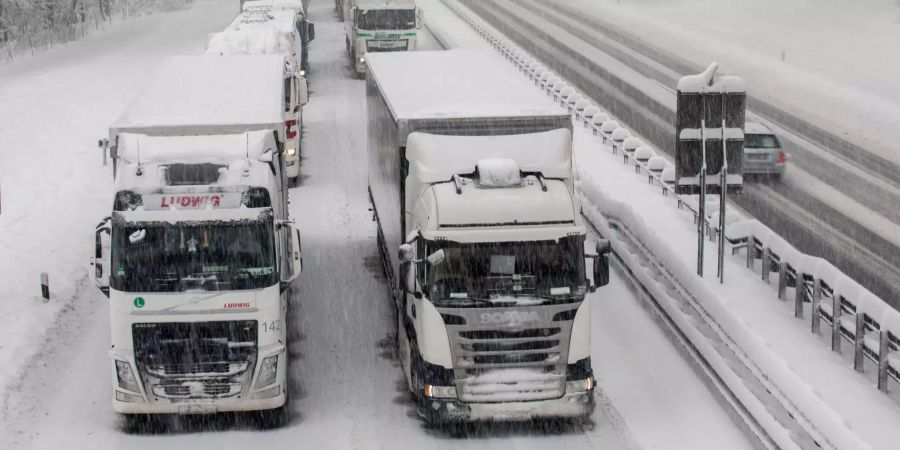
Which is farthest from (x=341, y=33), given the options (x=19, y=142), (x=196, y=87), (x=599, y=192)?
(x=196, y=87)

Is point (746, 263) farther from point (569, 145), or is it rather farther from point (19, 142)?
point (19, 142)

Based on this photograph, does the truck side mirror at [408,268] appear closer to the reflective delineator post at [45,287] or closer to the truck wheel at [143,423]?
the truck wheel at [143,423]

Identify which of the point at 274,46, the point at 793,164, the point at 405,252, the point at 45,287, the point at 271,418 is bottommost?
the point at 271,418

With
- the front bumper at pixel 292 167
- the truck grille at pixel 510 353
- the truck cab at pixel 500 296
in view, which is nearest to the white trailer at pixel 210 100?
the truck cab at pixel 500 296

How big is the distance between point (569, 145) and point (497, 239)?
1.76 metres

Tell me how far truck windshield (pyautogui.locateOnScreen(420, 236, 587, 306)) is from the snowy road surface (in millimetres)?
1777

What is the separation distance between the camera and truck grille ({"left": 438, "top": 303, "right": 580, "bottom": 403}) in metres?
13.7

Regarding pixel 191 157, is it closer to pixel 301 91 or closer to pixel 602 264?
pixel 602 264

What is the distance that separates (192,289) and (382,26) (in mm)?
28695

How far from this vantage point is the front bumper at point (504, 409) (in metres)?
14.0

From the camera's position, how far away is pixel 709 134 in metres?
17.8

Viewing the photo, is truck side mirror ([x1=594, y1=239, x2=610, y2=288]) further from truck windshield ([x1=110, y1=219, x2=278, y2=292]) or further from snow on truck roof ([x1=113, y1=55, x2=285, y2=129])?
snow on truck roof ([x1=113, y1=55, x2=285, y2=129])

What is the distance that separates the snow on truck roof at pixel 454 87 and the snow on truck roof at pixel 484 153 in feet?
1.31

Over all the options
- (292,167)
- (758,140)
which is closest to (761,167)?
(758,140)
